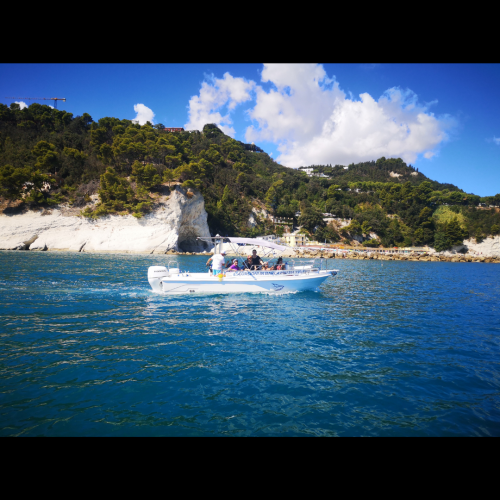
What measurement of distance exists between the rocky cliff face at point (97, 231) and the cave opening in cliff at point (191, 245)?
6485 millimetres

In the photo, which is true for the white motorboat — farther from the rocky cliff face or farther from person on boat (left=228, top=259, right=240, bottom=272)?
the rocky cliff face

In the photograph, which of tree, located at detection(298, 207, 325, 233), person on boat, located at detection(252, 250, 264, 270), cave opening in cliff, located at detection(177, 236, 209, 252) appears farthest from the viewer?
tree, located at detection(298, 207, 325, 233)

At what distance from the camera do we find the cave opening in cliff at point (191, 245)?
62.6m

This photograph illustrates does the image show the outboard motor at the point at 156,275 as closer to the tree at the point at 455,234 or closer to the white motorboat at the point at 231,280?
the white motorboat at the point at 231,280

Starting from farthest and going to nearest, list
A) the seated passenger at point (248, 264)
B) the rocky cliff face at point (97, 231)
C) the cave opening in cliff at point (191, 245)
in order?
the cave opening in cliff at point (191, 245)
the rocky cliff face at point (97, 231)
the seated passenger at point (248, 264)

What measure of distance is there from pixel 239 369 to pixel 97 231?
163 feet

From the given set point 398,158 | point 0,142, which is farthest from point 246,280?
point 398,158

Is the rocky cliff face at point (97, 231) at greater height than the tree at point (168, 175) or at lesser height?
lesser

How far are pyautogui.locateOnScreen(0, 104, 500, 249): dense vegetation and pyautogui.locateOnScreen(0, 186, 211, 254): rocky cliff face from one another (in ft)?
7.21

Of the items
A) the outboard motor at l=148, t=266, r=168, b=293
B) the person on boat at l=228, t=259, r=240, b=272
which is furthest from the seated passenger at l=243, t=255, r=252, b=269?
the outboard motor at l=148, t=266, r=168, b=293

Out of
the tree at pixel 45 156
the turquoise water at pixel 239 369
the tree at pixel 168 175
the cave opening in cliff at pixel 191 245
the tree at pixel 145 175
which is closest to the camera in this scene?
the turquoise water at pixel 239 369

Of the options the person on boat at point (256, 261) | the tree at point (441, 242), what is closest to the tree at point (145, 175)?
the person on boat at point (256, 261)

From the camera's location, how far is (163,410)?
573cm

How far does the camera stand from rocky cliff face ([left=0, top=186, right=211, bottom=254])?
1815 inches
